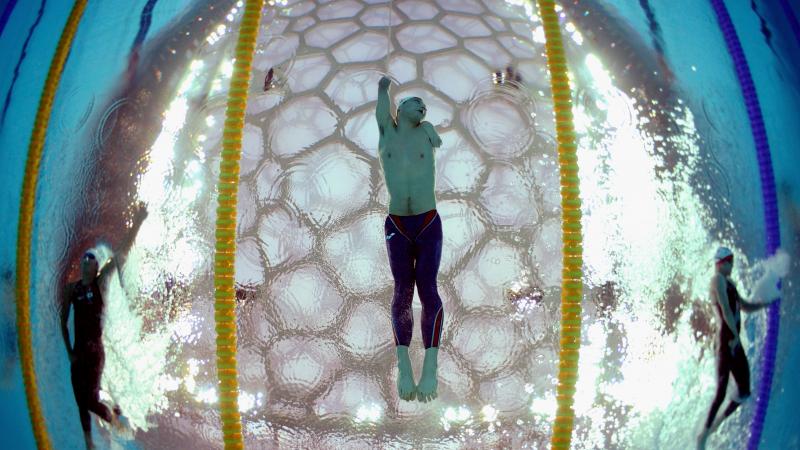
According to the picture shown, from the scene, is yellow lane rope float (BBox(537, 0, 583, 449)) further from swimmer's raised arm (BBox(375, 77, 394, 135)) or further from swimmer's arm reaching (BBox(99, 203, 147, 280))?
swimmer's arm reaching (BBox(99, 203, 147, 280))

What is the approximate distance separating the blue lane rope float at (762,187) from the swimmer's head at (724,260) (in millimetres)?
96

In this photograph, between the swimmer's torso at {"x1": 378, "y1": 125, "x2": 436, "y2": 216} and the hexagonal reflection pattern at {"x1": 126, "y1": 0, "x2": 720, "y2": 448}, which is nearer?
the swimmer's torso at {"x1": 378, "y1": 125, "x2": 436, "y2": 216}

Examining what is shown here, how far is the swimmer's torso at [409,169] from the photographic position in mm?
1437

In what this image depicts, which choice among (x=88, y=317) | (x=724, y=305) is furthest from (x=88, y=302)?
(x=724, y=305)

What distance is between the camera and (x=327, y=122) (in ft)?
6.27

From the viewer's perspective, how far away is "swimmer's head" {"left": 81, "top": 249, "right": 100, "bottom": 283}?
147 cm

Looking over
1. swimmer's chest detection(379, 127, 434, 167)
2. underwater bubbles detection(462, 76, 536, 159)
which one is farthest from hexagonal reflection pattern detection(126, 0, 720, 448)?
swimmer's chest detection(379, 127, 434, 167)

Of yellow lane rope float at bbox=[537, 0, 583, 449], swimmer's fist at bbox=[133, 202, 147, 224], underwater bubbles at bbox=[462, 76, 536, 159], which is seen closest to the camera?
yellow lane rope float at bbox=[537, 0, 583, 449]

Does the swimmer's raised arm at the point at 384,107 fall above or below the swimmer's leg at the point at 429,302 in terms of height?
above

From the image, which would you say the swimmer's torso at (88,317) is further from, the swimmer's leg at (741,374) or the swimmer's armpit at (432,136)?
the swimmer's leg at (741,374)

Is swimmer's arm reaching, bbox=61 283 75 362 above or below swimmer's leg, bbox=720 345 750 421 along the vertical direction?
above

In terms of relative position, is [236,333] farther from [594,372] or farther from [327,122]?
[594,372]

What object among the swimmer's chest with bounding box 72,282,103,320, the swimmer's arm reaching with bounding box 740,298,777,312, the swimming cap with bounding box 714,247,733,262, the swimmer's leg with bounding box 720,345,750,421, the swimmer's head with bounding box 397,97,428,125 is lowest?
the swimmer's leg with bounding box 720,345,750,421

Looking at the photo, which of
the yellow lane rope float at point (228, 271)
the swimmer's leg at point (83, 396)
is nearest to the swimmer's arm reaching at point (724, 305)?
the yellow lane rope float at point (228, 271)
